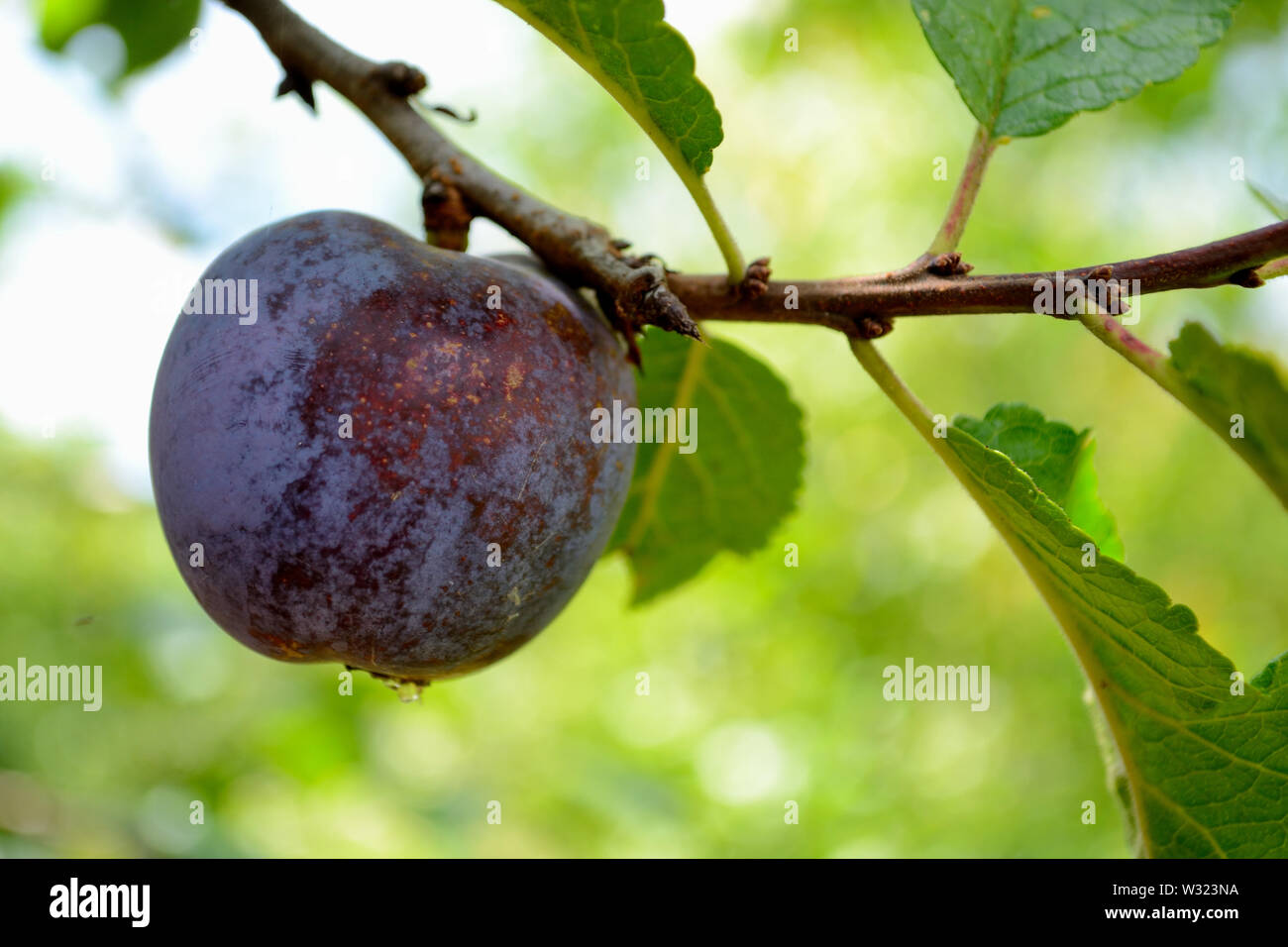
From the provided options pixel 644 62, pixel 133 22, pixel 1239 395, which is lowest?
pixel 1239 395

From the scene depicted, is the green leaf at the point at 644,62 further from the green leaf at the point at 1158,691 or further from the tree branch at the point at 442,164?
the green leaf at the point at 1158,691

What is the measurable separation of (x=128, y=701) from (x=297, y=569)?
2437 mm

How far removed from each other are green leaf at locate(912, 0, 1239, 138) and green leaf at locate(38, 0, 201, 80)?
108cm

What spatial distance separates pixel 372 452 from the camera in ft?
2.30

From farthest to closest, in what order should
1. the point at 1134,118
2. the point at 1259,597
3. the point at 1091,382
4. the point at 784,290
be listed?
the point at 1091,382
the point at 1259,597
the point at 1134,118
the point at 784,290

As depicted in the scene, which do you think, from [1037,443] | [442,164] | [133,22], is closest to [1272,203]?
[1037,443]

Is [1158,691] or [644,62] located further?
[1158,691]

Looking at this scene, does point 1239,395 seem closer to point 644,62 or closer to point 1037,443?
point 1037,443

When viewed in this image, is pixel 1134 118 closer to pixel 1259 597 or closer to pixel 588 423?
pixel 1259 597

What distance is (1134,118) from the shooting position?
3832 mm

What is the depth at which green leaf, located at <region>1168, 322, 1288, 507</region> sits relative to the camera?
1.76 ft

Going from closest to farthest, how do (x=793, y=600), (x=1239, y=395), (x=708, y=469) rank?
(x=1239, y=395) < (x=708, y=469) < (x=793, y=600)

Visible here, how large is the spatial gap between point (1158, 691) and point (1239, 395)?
385 millimetres
